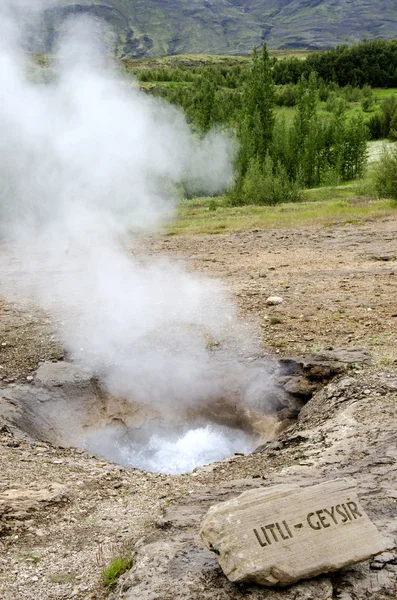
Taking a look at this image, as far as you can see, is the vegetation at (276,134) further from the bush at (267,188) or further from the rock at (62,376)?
the rock at (62,376)

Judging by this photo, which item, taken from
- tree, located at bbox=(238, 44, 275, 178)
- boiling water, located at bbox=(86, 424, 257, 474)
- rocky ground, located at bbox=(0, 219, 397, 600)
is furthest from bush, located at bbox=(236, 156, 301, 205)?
boiling water, located at bbox=(86, 424, 257, 474)

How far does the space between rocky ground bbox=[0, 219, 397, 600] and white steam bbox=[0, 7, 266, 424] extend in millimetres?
741

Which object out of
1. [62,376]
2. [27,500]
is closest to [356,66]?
[62,376]

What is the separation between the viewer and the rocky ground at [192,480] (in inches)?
131

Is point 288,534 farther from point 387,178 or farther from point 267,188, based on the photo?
point 267,188

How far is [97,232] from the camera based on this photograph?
13.5 meters

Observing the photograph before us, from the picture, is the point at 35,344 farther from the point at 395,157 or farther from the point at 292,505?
the point at 395,157

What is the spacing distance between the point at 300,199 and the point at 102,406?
1728 centimetres

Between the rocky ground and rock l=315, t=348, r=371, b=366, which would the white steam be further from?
rock l=315, t=348, r=371, b=366

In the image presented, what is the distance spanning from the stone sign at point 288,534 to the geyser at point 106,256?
8.56 ft

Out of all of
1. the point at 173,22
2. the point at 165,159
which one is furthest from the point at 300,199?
the point at 173,22

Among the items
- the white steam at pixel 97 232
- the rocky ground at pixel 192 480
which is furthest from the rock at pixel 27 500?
the white steam at pixel 97 232

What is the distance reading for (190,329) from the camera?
313 inches

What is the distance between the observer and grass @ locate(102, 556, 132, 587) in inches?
136
